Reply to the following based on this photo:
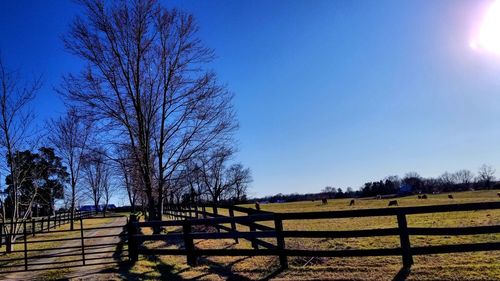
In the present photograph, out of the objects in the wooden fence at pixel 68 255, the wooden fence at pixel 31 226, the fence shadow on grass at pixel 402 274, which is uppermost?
the wooden fence at pixel 31 226

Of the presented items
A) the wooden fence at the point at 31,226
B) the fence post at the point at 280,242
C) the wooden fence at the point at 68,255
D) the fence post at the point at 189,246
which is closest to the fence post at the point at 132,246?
the wooden fence at the point at 68,255

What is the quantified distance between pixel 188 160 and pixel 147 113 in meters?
2.80

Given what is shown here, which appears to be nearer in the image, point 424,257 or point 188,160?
point 424,257

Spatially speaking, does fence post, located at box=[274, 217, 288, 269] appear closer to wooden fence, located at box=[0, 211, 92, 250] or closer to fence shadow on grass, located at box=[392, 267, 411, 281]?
fence shadow on grass, located at box=[392, 267, 411, 281]

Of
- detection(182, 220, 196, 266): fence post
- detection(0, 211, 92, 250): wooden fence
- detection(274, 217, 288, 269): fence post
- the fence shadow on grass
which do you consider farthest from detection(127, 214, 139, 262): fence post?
the fence shadow on grass

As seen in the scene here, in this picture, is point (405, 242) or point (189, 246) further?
point (189, 246)

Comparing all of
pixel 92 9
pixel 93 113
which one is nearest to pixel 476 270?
pixel 93 113

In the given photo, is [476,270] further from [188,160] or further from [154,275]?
[188,160]

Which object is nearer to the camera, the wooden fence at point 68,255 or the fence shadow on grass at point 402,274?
the fence shadow on grass at point 402,274

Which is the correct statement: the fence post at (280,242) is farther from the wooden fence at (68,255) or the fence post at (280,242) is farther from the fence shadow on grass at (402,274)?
the wooden fence at (68,255)

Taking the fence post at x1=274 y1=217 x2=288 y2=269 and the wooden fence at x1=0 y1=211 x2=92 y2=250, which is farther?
the wooden fence at x1=0 y1=211 x2=92 y2=250

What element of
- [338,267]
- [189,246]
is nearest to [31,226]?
[189,246]

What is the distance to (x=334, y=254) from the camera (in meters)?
7.88

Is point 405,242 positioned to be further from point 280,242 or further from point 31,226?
point 31,226
